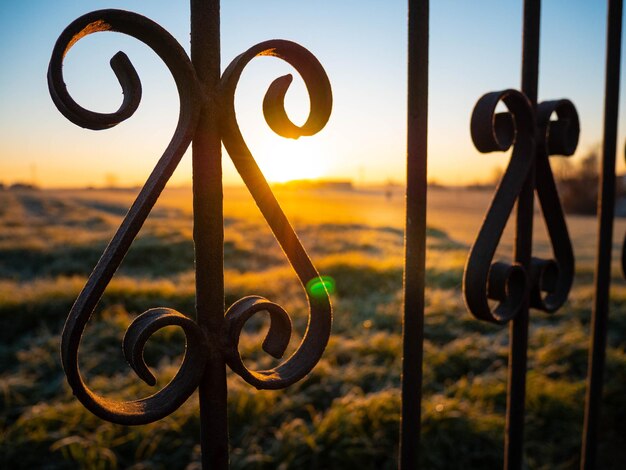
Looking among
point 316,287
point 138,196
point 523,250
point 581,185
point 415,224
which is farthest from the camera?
point 581,185

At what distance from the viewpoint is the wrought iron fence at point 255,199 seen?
65 centimetres

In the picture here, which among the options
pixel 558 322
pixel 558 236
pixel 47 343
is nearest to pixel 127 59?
pixel 558 236

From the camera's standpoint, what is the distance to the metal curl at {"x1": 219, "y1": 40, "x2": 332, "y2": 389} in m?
0.71

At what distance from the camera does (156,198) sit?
2.22 ft

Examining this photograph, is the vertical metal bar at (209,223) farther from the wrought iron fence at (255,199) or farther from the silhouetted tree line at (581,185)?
the silhouetted tree line at (581,185)

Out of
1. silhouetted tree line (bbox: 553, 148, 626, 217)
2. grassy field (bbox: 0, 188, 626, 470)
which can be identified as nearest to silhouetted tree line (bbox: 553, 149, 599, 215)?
silhouetted tree line (bbox: 553, 148, 626, 217)

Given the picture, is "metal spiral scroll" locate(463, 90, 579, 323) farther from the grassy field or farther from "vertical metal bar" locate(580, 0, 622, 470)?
the grassy field

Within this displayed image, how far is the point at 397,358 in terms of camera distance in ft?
13.1

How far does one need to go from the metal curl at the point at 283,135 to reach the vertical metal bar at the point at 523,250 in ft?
2.00

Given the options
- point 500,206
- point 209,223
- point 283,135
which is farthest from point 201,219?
point 500,206

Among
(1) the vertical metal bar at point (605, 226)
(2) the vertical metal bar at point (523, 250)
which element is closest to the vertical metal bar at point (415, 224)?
(2) the vertical metal bar at point (523, 250)

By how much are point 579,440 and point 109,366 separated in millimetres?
3628

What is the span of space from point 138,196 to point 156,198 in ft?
0.10

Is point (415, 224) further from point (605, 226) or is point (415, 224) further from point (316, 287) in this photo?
point (605, 226)
